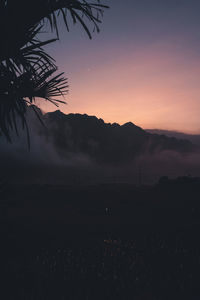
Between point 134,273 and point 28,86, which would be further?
point 134,273

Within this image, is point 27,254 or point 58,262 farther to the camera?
point 27,254

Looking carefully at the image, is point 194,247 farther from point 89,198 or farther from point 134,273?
point 89,198

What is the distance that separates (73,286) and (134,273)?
57.6 inches

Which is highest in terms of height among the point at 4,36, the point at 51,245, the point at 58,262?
the point at 4,36

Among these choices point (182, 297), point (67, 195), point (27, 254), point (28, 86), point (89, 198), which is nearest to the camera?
point (28, 86)

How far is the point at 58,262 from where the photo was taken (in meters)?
6.08

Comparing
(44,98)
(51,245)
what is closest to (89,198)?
(51,245)

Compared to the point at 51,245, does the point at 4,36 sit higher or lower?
higher

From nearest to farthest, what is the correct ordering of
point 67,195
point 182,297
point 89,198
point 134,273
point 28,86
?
point 28,86 → point 182,297 → point 134,273 → point 89,198 → point 67,195

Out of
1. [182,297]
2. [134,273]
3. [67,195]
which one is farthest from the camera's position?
[67,195]

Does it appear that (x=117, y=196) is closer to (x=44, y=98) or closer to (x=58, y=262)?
(x=58, y=262)

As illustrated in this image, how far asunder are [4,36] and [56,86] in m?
0.88

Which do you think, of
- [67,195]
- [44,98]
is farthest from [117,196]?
[44,98]

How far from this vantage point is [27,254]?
7754 mm
